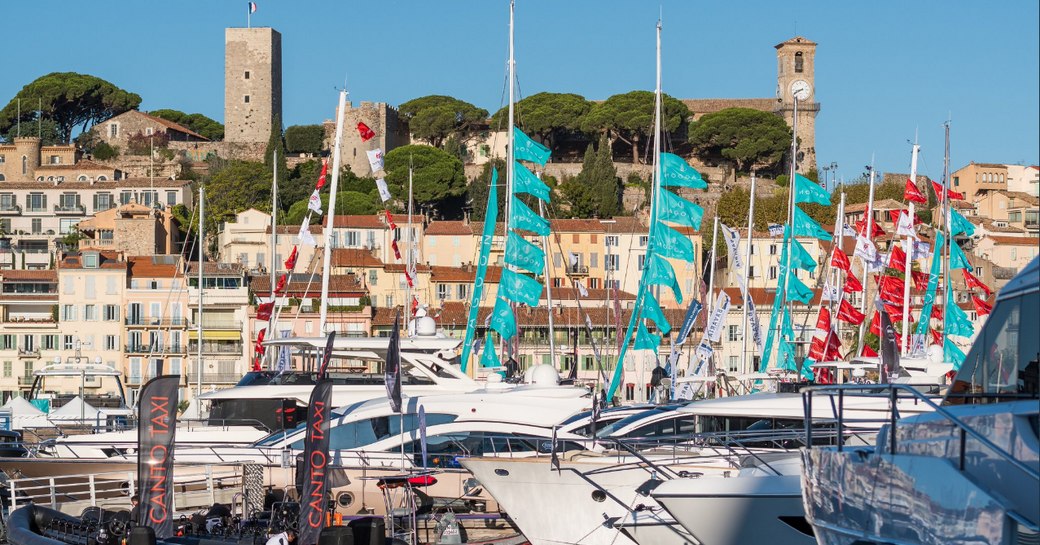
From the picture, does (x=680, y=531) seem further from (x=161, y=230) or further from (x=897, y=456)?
(x=161, y=230)

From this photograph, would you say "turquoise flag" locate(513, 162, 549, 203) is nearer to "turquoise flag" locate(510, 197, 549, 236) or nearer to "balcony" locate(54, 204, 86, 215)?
"turquoise flag" locate(510, 197, 549, 236)

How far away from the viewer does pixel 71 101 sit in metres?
123

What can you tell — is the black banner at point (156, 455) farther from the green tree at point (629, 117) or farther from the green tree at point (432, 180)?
the green tree at point (629, 117)

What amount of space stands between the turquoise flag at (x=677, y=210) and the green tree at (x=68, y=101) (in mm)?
98793

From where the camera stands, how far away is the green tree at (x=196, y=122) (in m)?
136

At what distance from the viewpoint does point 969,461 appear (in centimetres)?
877

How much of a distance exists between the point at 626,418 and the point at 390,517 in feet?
11.0

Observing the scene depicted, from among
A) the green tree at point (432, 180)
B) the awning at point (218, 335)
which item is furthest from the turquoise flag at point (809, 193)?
the green tree at point (432, 180)

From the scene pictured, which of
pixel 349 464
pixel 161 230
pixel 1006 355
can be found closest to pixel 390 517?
pixel 349 464

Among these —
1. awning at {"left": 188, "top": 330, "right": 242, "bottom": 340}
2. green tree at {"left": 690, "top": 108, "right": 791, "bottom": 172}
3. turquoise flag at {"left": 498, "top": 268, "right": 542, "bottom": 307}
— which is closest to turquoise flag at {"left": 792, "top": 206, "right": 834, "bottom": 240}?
turquoise flag at {"left": 498, "top": 268, "right": 542, "bottom": 307}

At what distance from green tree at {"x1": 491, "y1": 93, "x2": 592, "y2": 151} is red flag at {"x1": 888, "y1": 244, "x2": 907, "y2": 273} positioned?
71825 mm

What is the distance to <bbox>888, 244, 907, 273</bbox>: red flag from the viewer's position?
130 ft

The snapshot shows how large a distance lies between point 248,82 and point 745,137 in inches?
1400

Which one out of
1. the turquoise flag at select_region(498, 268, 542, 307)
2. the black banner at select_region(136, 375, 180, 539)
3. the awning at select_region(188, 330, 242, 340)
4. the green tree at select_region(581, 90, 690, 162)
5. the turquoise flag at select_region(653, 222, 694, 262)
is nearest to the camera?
the black banner at select_region(136, 375, 180, 539)
